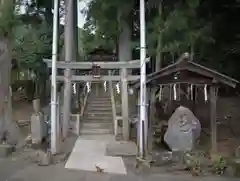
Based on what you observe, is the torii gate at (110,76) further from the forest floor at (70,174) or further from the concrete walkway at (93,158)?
the forest floor at (70,174)

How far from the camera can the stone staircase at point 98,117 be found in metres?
16.7

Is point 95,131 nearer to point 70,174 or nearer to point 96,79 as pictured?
point 96,79

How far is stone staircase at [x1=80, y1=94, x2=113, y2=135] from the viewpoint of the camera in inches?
658

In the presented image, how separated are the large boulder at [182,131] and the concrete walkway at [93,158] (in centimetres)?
205

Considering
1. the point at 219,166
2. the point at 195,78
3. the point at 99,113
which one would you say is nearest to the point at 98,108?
the point at 99,113

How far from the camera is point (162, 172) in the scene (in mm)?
10125

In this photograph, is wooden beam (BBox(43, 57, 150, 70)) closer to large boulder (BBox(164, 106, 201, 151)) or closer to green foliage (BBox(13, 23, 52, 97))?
large boulder (BBox(164, 106, 201, 151))

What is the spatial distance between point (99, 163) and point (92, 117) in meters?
7.58

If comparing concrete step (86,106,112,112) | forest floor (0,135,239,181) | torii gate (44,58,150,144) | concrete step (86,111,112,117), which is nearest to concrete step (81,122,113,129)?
concrete step (86,111,112,117)

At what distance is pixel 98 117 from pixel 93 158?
6902 millimetres

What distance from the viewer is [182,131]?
490 inches

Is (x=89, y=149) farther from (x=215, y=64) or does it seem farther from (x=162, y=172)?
(x=215, y=64)

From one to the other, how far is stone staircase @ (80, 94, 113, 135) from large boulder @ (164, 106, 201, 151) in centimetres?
445

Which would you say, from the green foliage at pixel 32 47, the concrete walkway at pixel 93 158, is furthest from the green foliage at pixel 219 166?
the green foliage at pixel 32 47
